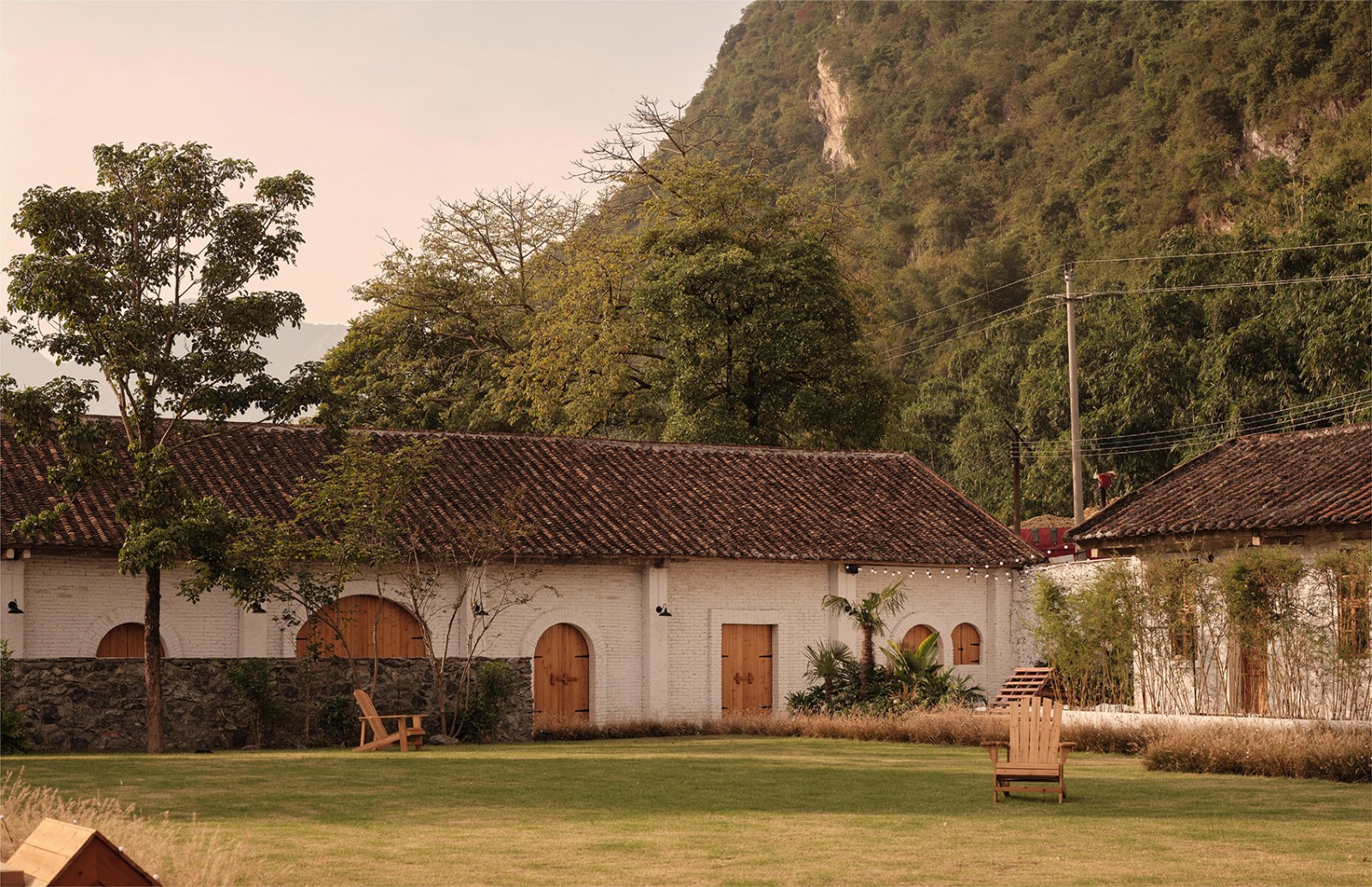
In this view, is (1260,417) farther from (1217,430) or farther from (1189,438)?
(1189,438)

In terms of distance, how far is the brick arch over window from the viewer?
86.6ft

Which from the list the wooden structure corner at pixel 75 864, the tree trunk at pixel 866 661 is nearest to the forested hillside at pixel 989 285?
the tree trunk at pixel 866 661

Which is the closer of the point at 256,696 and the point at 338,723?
→ the point at 256,696

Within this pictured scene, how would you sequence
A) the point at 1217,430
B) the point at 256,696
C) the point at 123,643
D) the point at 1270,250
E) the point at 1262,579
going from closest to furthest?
the point at 1262,579, the point at 256,696, the point at 123,643, the point at 1217,430, the point at 1270,250

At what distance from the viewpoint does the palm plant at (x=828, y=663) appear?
28.6 metres

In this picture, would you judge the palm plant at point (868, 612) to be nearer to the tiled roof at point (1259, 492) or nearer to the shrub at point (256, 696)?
the tiled roof at point (1259, 492)

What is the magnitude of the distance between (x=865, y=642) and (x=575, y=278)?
16.6 meters

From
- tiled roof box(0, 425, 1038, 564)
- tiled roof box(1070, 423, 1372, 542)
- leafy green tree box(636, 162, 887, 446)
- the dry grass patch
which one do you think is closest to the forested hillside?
leafy green tree box(636, 162, 887, 446)

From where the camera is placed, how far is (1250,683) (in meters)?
21.8

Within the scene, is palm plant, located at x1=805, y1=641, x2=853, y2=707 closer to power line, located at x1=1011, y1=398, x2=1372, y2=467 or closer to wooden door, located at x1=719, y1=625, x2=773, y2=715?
wooden door, located at x1=719, y1=625, x2=773, y2=715

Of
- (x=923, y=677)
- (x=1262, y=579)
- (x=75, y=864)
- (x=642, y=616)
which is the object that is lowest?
(x=923, y=677)

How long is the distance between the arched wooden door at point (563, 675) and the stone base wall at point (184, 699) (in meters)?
3.68

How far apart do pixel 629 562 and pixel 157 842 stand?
64.1ft

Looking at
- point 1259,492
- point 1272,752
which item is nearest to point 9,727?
point 1272,752
